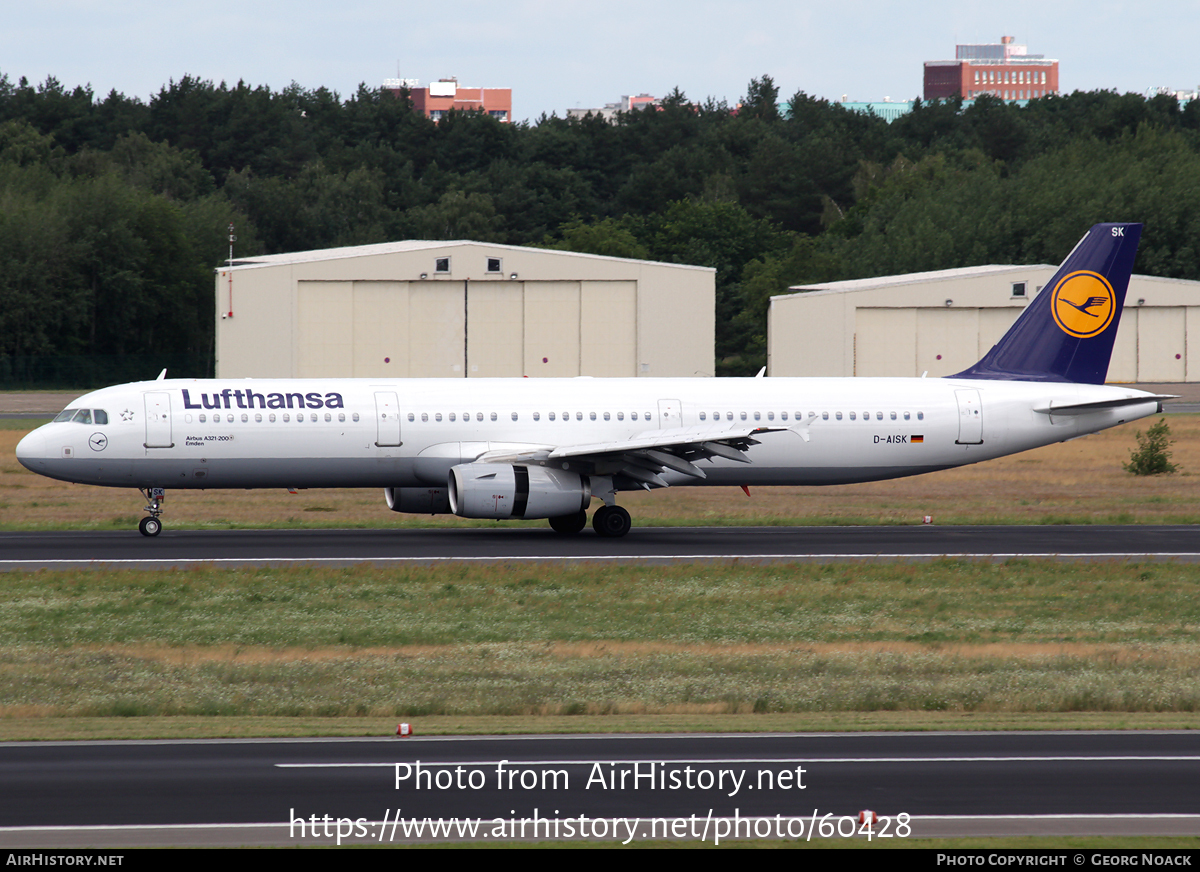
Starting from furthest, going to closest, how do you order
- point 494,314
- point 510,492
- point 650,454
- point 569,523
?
point 494,314, point 569,523, point 650,454, point 510,492

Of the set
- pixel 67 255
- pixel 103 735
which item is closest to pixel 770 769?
pixel 103 735

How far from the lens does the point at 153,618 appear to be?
2439 centimetres

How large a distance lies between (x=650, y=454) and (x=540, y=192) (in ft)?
373

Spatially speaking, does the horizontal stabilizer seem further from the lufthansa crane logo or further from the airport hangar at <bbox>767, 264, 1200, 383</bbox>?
the airport hangar at <bbox>767, 264, 1200, 383</bbox>

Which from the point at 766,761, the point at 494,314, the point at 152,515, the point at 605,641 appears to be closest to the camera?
the point at 766,761

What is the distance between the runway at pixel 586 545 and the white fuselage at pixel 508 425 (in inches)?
61.1

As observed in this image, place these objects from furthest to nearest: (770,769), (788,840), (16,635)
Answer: (16,635) < (770,769) < (788,840)

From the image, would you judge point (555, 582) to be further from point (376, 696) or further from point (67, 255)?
point (67, 255)

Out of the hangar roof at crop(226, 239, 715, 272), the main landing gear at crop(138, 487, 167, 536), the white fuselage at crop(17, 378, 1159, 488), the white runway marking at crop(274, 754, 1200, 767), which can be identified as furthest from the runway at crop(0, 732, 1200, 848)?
the hangar roof at crop(226, 239, 715, 272)

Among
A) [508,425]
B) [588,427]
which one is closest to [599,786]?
[508,425]

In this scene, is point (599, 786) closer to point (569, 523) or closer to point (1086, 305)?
point (569, 523)

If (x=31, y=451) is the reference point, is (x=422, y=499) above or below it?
below

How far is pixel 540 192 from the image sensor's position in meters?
145

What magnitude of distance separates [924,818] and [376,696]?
338 inches
